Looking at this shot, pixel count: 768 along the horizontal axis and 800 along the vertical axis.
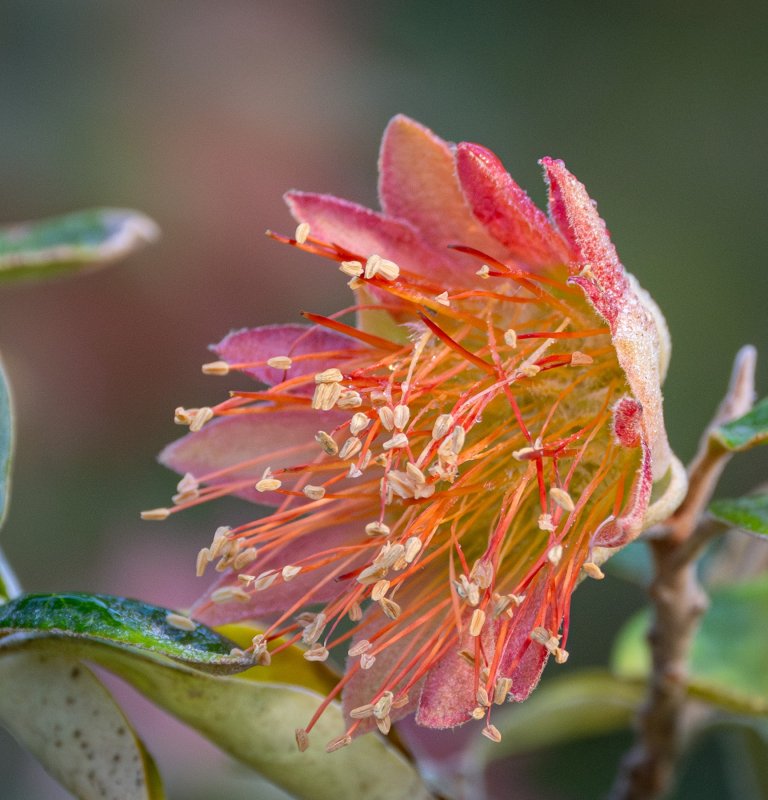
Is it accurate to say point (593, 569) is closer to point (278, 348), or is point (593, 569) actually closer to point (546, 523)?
point (546, 523)

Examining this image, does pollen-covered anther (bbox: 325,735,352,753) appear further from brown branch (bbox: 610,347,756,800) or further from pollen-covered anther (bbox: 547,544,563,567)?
brown branch (bbox: 610,347,756,800)

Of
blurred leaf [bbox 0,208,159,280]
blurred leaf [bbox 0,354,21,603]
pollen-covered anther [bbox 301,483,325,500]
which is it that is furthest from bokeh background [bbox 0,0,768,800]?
pollen-covered anther [bbox 301,483,325,500]

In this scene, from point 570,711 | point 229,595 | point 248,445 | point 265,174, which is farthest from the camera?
point 265,174

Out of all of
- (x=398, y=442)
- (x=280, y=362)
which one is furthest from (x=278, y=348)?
(x=398, y=442)

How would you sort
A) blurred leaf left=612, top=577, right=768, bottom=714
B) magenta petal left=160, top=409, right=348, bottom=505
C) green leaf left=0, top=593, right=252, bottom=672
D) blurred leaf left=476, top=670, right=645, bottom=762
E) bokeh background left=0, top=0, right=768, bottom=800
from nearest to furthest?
green leaf left=0, top=593, right=252, bottom=672, magenta petal left=160, top=409, right=348, bottom=505, blurred leaf left=612, top=577, right=768, bottom=714, blurred leaf left=476, top=670, right=645, bottom=762, bokeh background left=0, top=0, right=768, bottom=800

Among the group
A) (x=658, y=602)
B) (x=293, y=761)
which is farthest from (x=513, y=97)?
(x=293, y=761)

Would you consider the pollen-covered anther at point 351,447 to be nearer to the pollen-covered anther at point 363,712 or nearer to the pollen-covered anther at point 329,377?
the pollen-covered anther at point 329,377

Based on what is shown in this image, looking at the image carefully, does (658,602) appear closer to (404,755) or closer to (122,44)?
(404,755)
